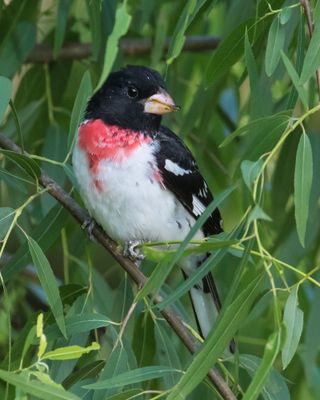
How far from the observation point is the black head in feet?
8.46

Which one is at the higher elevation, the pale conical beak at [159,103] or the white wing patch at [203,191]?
the pale conical beak at [159,103]

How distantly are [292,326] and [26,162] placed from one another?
621mm

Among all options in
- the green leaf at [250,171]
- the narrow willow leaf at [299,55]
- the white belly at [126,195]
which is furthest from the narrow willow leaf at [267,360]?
the white belly at [126,195]

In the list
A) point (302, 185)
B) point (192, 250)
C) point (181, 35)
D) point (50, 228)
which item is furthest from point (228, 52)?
point (192, 250)

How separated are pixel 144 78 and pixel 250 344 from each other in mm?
859

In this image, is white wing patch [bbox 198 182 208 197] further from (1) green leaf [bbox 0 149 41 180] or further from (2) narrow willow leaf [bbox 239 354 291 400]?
(2) narrow willow leaf [bbox 239 354 291 400]

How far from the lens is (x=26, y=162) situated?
2057mm

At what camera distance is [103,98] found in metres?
2.65

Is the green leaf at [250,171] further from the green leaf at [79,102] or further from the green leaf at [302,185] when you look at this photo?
the green leaf at [79,102]

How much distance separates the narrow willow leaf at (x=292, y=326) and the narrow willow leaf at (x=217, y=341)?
0.07m

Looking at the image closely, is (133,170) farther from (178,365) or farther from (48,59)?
(48,59)

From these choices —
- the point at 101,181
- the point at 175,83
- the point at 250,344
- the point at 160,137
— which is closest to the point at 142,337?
the point at 101,181

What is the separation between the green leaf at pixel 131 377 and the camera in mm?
1750

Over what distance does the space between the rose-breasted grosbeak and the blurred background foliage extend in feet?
0.28
